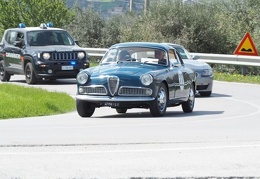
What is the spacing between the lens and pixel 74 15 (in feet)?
163

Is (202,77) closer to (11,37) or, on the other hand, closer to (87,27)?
(11,37)

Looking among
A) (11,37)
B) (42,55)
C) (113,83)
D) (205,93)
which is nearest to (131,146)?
(113,83)

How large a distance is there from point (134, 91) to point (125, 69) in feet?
1.68

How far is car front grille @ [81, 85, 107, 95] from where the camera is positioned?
58.0 ft

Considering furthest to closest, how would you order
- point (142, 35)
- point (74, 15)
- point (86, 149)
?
point (74, 15) < point (142, 35) < point (86, 149)

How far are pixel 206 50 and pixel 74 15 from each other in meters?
8.18

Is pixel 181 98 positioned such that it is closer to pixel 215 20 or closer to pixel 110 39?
pixel 215 20

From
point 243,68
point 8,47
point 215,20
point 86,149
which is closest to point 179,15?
point 215,20

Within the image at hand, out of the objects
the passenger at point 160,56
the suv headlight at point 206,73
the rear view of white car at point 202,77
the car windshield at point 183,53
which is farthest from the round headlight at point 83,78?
the car windshield at point 183,53

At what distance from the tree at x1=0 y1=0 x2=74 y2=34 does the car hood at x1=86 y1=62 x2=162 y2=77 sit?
98.6ft

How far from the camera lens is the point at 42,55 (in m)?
29.7

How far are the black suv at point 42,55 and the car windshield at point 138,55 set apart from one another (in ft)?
35.0

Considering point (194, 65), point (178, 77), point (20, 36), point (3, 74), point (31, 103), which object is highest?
point (178, 77)

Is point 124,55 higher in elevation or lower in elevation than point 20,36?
higher
